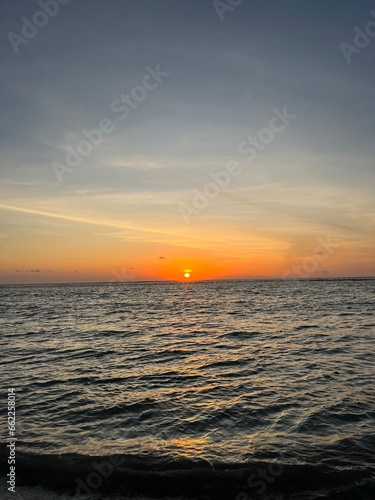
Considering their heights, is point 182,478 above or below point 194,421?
above

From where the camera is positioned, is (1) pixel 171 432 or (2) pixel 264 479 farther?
(1) pixel 171 432

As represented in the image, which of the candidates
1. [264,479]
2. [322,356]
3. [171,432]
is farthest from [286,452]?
[322,356]

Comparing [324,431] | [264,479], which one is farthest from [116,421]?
[324,431]

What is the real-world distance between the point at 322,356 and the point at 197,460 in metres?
13.1

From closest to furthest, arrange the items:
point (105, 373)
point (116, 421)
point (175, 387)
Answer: point (116, 421), point (175, 387), point (105, 373)

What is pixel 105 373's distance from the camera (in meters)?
16.7

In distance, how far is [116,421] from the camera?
36.0 feet

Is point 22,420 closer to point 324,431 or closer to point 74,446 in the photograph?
point 74,446

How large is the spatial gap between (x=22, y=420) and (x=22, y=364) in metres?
8.38

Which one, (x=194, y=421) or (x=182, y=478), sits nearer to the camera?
(x=182, y=478)

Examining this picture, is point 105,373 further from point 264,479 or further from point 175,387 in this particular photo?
point 264,479

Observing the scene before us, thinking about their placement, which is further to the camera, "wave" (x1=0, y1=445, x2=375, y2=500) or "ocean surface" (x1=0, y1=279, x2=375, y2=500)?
"ocean surface" (x1=0, y1=279, x2=375, y2=500)

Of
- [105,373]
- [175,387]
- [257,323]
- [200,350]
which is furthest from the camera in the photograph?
[257,323]

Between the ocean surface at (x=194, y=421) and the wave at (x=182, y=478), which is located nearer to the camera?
the wave at (x=182, y=478)
